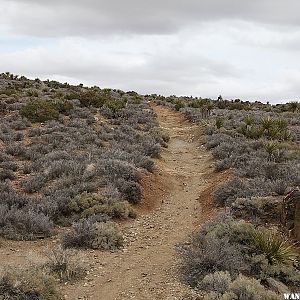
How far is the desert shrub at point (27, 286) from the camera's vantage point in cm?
575

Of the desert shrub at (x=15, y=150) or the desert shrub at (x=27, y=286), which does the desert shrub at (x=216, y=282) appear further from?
the desert shrub at (x=15, y=150)

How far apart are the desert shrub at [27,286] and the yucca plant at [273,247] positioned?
3393mm

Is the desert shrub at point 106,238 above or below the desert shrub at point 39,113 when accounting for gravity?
below

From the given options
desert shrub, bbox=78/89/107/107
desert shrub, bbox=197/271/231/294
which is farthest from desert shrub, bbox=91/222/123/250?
desert shrub, bbox=78/89/107/107

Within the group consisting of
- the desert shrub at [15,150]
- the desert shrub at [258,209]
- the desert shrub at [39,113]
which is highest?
the desert shrub at [39,113]

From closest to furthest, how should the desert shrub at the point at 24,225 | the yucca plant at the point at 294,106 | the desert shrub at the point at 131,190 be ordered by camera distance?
1. the desert shrub at the point at 24,225
2. the desert shrub at the point at 131,190
3. the yucca plant at the point at 294,106

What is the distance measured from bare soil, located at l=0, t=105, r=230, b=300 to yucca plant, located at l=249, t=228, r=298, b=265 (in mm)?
1417

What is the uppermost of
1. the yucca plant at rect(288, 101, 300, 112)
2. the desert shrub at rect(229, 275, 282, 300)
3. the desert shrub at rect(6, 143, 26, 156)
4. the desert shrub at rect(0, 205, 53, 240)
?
the yucca plant at rect(288, 101, 300, 112)

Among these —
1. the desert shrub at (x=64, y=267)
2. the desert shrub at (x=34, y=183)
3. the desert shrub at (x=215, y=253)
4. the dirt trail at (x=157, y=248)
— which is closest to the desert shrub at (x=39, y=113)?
the dirt trail at (x=157, y=248)

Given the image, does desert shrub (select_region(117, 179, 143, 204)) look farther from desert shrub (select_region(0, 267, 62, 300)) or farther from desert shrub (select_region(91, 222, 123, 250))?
desert shrub (select_region(0, 267, 62, 300))

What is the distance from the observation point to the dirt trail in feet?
21.1

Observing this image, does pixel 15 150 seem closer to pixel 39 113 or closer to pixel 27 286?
pixel 39 113

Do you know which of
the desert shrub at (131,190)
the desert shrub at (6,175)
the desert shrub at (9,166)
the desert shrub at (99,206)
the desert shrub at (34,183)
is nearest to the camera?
the desert shrub at (99,206)

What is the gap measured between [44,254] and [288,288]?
13.5 feet
